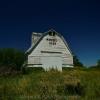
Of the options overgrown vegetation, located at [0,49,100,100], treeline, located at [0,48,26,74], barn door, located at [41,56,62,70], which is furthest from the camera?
treeline, located at [0,48,26,74]

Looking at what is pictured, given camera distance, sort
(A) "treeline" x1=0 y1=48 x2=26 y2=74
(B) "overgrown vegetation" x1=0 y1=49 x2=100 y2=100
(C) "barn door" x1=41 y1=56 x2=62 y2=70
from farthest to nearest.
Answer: (A) "treeline" x1=0 y1=48 x2=26 y2=74 < (C) "barn door" x1=41 y1=56 x2=62 y2=70 < (B) "overgrown vegetation" x1=0 y1=49 x2=100 y2=100

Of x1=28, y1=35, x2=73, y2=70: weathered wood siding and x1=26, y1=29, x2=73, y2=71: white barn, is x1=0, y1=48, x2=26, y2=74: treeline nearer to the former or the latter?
x1=26, y1=29, x2=73, y2=71: white barn

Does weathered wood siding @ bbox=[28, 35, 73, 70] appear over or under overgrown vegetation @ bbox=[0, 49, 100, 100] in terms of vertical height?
over

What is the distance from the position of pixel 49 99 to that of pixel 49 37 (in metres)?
36.2

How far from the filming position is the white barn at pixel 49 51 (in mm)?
40094

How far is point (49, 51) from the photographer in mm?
41688

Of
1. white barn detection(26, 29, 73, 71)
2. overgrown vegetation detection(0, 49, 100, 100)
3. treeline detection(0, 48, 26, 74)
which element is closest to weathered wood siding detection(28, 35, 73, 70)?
white barn detection(26, 29, 73, 71)

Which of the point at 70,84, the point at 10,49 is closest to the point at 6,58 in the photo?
the point at 10,49

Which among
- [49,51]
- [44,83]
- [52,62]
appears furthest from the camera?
[49,51]

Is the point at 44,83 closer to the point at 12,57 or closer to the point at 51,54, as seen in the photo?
the point at 51,54

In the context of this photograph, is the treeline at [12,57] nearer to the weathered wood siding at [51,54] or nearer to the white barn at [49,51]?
the white barn at [49,51]

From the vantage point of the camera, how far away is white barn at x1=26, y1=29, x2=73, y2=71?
1578 inches

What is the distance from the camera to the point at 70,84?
1220 centimetres

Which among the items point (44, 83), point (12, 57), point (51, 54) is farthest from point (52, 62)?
point (44, 83)
